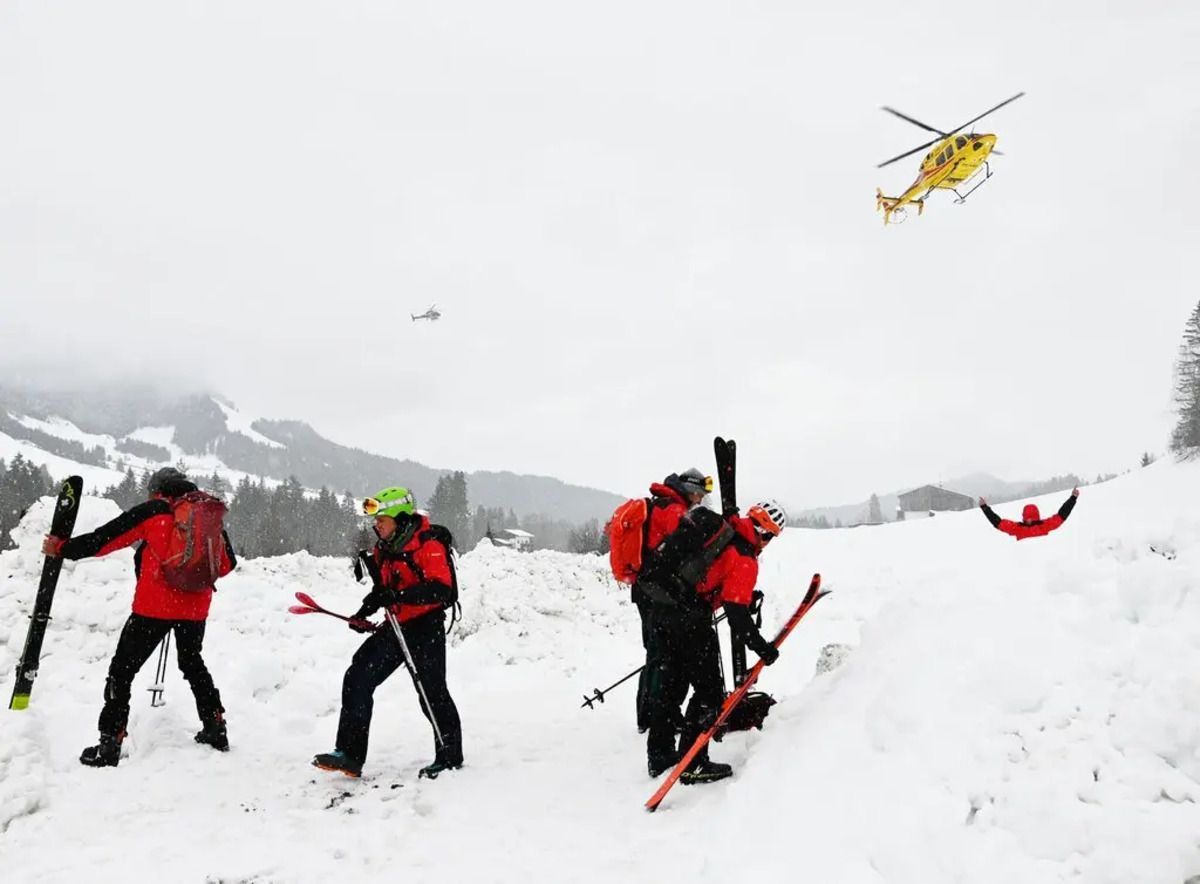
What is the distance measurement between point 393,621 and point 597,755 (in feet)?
8.03

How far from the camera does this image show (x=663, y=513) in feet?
20.9

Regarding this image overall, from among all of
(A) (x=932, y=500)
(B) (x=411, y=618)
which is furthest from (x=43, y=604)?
(A) (x=932, y=500)

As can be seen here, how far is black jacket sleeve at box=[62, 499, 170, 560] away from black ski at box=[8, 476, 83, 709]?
199 millimetres

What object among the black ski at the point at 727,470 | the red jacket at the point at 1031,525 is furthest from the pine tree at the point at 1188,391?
the black ski at the point at 727,470

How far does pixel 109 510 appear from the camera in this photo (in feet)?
38.3

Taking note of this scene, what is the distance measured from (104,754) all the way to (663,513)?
196 inches

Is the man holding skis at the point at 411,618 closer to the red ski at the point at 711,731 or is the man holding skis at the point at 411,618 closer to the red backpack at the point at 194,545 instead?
the red backpack at the point at 194,545

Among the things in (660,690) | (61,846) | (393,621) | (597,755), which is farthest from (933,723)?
(61,846)

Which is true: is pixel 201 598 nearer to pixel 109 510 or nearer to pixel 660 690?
pixel 660 690

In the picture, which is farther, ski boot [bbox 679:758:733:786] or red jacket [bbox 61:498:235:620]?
red jacket [bbox 61:498:235:620]

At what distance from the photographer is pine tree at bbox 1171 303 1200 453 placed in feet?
151

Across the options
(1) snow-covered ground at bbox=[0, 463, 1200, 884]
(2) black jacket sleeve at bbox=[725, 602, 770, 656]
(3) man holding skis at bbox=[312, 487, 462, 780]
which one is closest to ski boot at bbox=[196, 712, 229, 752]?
(1) snow-covered ground at bbox=[0, 463, 1200, 884]

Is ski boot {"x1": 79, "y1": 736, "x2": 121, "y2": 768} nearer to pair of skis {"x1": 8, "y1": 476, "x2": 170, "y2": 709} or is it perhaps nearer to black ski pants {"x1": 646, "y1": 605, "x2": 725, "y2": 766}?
pair of skis {"x1": 8, "y1": 476, "x2": 170, "y2": 709}

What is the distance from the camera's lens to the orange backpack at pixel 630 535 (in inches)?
244
